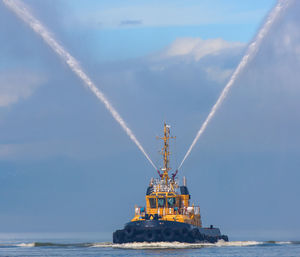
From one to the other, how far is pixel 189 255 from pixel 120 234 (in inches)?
659

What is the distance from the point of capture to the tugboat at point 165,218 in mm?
90688

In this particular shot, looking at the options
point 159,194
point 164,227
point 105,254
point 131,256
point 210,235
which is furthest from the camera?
point 210,235

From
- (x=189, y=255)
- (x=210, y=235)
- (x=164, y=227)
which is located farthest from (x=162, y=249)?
(x=210, y=235)

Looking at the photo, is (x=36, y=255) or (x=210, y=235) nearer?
(x=36, y=255)

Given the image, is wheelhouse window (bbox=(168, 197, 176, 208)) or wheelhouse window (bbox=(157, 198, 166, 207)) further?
wheelhouse window (bbox=(168, 197, 176, 208))

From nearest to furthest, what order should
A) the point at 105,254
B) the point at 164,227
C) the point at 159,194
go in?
the point at 105,254 < the point at 164,227 < the point at 159,194

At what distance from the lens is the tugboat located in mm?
90688

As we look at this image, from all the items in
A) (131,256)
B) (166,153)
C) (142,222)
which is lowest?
(131,256)

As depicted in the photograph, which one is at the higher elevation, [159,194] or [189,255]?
[159,194]

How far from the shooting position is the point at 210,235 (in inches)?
4291

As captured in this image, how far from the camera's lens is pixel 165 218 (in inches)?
3787

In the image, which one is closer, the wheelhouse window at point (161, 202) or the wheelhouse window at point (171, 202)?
the wheelhouse window at point (161, 202)

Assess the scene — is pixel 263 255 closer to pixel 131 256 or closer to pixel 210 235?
pixel 131 256

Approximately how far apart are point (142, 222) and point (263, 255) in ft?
50.7
